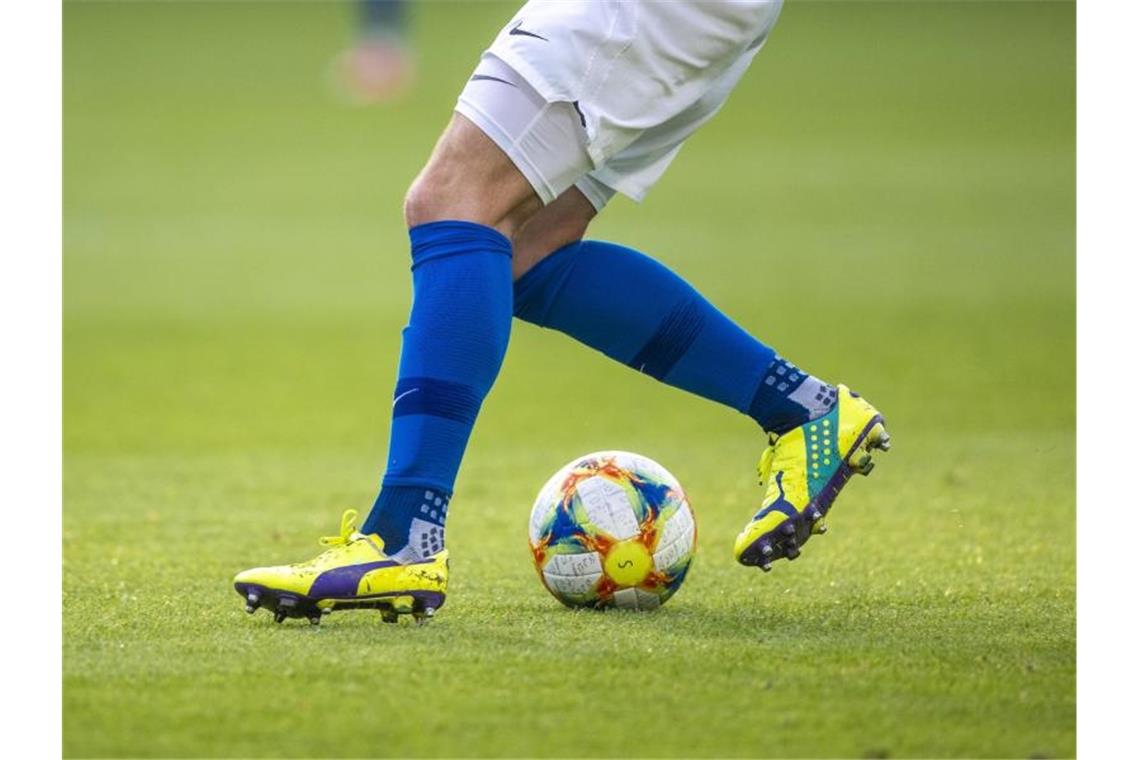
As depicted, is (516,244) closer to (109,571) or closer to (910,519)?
(109,571)

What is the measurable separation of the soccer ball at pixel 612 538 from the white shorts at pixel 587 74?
67 centimetres

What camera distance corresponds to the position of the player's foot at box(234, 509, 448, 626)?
3.31 meters

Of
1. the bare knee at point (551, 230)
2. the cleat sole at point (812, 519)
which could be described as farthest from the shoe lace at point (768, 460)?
the bare knee at point (551, 230)

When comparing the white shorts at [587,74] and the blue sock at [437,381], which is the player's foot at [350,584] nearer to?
the blue sock at [437,381]

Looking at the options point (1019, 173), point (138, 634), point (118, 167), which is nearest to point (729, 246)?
point (1019, 173)

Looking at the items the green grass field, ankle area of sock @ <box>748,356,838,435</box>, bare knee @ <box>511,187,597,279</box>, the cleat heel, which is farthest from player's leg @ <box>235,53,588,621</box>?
ankle area of sock @ <box>748,356,838,435</box>

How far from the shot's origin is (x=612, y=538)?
143 inches

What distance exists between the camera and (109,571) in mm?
4332

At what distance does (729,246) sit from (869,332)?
426 centimetres

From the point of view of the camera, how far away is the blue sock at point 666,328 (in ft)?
12.3

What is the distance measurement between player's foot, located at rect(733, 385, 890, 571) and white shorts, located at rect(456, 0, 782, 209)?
74 centimetres

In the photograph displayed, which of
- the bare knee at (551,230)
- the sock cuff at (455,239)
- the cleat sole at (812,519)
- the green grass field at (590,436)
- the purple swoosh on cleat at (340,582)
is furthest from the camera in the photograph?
the bare knee at (551,230)

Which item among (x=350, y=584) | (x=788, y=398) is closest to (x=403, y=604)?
(x=350, y=584)

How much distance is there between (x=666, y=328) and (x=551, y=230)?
32 centimetres
